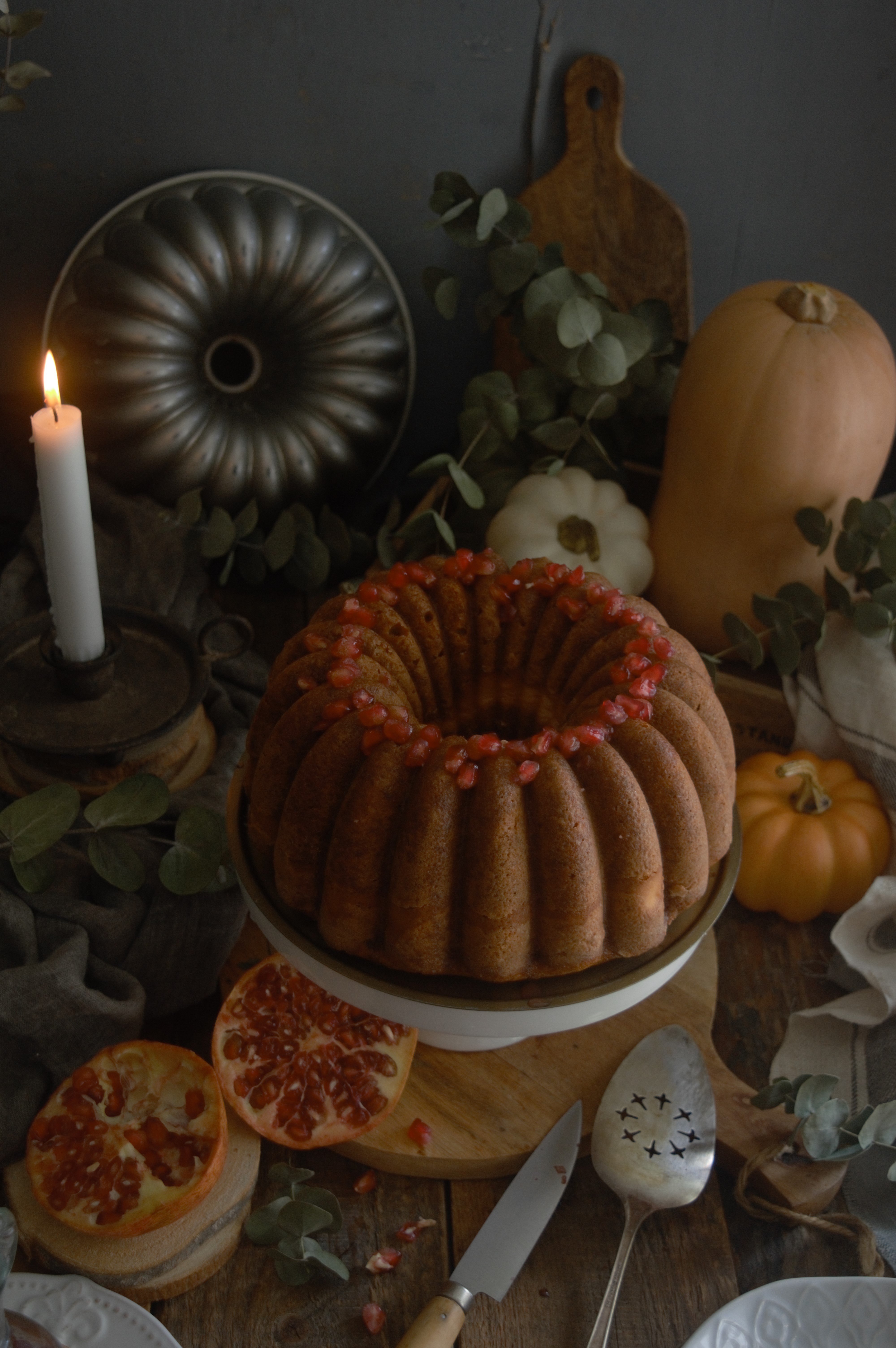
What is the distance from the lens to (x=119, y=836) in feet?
3.93

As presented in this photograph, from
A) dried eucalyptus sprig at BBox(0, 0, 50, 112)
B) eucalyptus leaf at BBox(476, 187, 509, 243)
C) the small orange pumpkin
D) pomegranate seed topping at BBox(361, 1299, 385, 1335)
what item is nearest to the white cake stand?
pomegranate seed topping at BBox(361, 1299, 385, 1335)

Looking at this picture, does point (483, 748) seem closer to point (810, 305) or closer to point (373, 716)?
point (373, 716)

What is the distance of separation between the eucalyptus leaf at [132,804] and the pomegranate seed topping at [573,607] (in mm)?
432

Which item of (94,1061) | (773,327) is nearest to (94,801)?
(94,1061)

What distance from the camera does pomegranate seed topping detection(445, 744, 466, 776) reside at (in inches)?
37.4

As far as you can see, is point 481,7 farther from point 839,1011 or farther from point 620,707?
point 839,1011

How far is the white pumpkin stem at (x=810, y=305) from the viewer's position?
4.87 ft

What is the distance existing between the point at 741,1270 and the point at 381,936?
47cm

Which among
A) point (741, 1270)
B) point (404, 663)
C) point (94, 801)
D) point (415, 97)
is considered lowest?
point (741, 1270)

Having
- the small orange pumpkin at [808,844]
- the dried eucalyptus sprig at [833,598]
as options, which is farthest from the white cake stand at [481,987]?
the dried eucalyptus sprig at [833,598]

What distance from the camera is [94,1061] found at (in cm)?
109

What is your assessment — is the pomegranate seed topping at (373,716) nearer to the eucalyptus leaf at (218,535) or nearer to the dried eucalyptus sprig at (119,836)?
the dried eucalyptus sprig at (119,836)

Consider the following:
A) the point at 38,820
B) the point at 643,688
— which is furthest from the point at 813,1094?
the point at 38,820

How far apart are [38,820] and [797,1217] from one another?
81 centimetres
